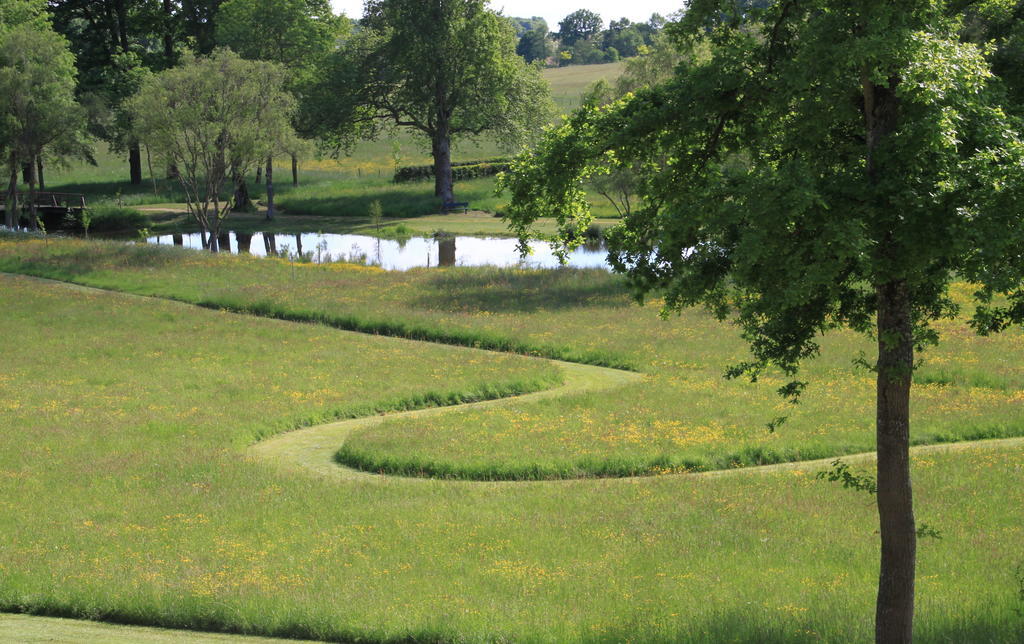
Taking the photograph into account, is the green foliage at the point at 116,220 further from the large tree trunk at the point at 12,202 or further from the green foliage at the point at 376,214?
the green foliage at the point at 376,214

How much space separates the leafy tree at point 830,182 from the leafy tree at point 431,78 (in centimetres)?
6530

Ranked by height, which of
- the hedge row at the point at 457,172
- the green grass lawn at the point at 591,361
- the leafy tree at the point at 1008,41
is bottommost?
the green grass lawn at the point at 591,361

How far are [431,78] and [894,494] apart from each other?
68737 millimetres

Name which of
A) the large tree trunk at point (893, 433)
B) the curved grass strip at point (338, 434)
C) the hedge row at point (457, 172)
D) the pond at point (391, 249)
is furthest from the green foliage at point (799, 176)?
the hedge row at point (457, 172)

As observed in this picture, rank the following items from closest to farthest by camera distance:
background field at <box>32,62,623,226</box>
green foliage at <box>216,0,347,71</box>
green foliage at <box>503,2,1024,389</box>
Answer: green foliage at <box>503,2,1024,389</box> < green foliage at <box>216,0,347,71</box> < background field at <box>32,62,623,226</box>

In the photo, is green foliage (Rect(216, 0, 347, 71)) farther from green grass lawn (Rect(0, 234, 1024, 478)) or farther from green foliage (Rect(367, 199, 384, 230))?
green grass lawn (Rect(0, 234, 1024, 478))

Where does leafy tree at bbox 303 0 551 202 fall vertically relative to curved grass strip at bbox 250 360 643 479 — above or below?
above

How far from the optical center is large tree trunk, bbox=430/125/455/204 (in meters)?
80.0

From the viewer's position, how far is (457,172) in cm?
9531

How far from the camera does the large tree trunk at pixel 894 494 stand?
10.1m

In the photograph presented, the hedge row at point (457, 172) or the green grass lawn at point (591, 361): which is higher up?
the hedge row at point (457, 172)

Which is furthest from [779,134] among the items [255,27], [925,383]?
[255,27]

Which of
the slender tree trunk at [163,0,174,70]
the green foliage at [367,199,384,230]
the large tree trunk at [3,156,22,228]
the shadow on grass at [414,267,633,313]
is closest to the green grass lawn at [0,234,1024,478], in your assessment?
the shadow on grass at [414,267,633,313]

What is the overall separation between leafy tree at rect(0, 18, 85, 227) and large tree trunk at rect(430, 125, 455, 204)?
89.1 ft
